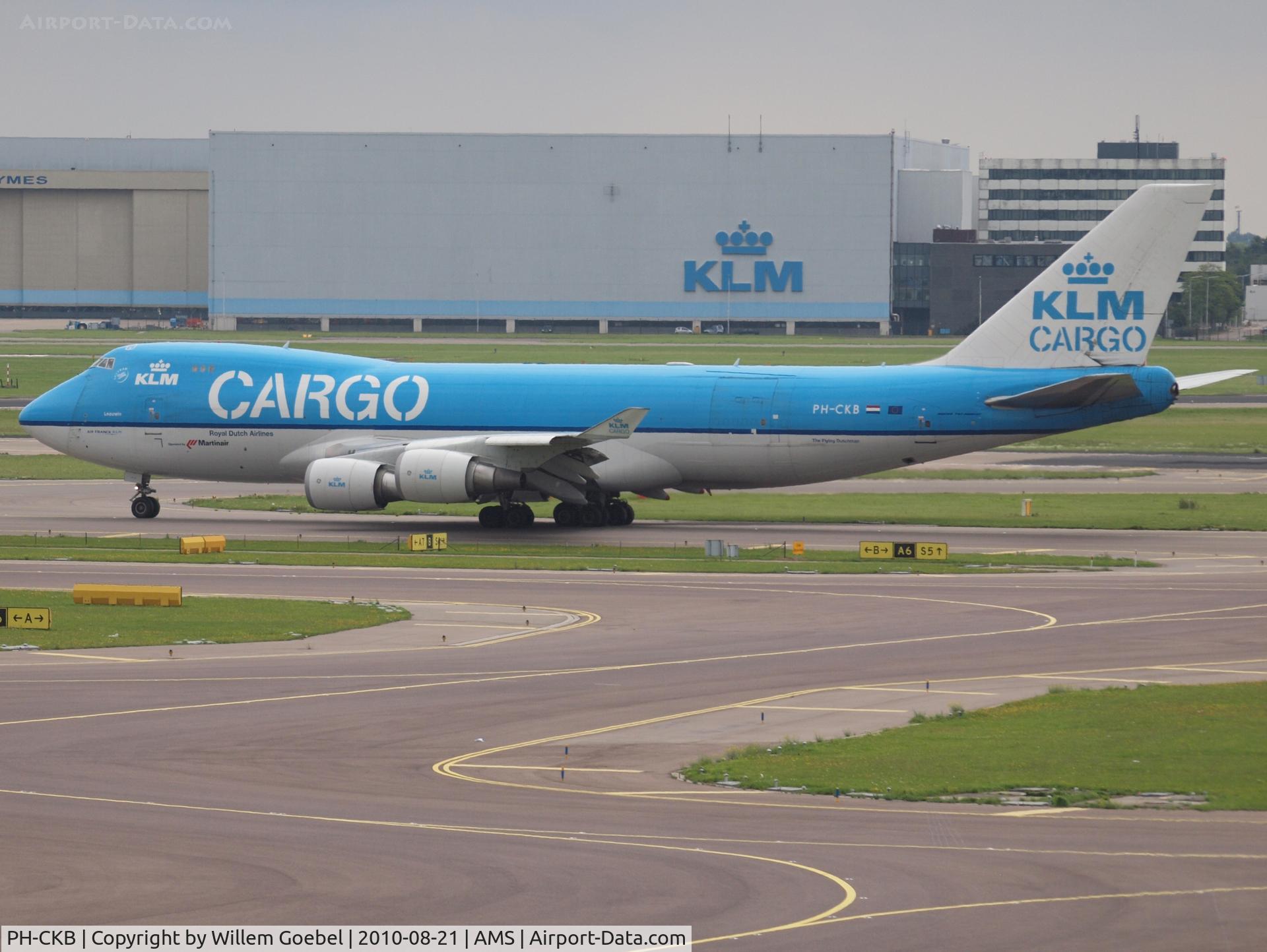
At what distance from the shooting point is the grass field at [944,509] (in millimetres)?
53719

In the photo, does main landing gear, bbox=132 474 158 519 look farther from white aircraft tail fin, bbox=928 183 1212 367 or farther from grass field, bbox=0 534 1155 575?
white aircraft tail fin, bbox=928 183 1212 367

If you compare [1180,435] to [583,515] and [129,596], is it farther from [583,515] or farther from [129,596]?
[129,596]

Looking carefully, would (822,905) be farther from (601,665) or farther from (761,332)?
(761,332)

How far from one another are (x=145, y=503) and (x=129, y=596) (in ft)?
62.3

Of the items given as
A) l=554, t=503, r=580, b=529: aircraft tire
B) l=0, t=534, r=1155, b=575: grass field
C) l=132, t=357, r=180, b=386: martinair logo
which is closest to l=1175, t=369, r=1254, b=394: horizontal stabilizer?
l=0, t=534, r=1155, b=575: grass field

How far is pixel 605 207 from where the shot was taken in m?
187

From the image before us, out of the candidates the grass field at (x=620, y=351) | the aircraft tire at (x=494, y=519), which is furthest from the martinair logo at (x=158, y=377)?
the grass field at (x=620, y=351)

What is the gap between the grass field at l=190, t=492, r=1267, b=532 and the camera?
5372 centimetres

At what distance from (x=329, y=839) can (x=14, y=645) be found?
1555cm

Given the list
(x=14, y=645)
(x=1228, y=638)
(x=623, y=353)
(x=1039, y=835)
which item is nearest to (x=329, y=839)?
(x=1039, y=835)

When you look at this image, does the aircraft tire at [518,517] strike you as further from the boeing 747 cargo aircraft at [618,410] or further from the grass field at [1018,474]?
the grass field at [1018,474]

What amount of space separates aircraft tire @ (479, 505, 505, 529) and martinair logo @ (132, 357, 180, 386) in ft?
36.8

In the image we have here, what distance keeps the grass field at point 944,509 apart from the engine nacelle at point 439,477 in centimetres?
780

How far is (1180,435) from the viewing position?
8762 cm
